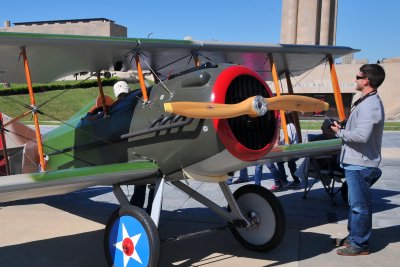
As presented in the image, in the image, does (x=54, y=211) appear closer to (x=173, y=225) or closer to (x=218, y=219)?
(x=173, y=225)

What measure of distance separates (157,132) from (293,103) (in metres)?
1.27

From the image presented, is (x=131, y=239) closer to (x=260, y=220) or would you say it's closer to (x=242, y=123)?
(x=242, y=123)

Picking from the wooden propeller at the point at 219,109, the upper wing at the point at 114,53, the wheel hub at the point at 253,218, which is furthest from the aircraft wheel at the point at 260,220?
the upper wing at the point at 114,53

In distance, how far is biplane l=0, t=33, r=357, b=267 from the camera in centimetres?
348

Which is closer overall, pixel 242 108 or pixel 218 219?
pixel 242 108

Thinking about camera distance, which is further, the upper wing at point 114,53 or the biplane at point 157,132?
the upper wing at point 114,53

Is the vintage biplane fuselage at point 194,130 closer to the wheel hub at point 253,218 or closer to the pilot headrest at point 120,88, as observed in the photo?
the pilot headrest at point 120,88

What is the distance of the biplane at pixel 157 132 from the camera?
3477 mm

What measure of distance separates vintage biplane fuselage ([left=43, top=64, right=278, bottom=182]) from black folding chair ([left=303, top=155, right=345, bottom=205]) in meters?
3.17

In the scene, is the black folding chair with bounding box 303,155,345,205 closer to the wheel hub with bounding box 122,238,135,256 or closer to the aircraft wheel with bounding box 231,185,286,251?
the aircraft wheel with bounding box 231,185,286,251

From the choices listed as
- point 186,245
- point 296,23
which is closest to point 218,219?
point 186,245

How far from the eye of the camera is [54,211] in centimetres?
626

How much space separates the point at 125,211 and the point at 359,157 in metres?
2.34

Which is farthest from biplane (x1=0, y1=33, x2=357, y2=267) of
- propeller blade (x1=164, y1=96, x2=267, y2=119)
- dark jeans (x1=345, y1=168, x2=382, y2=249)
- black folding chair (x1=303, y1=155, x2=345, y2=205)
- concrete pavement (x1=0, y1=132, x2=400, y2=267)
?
black folding chair (x1=303, y1=155, x2=345, y2=205)
